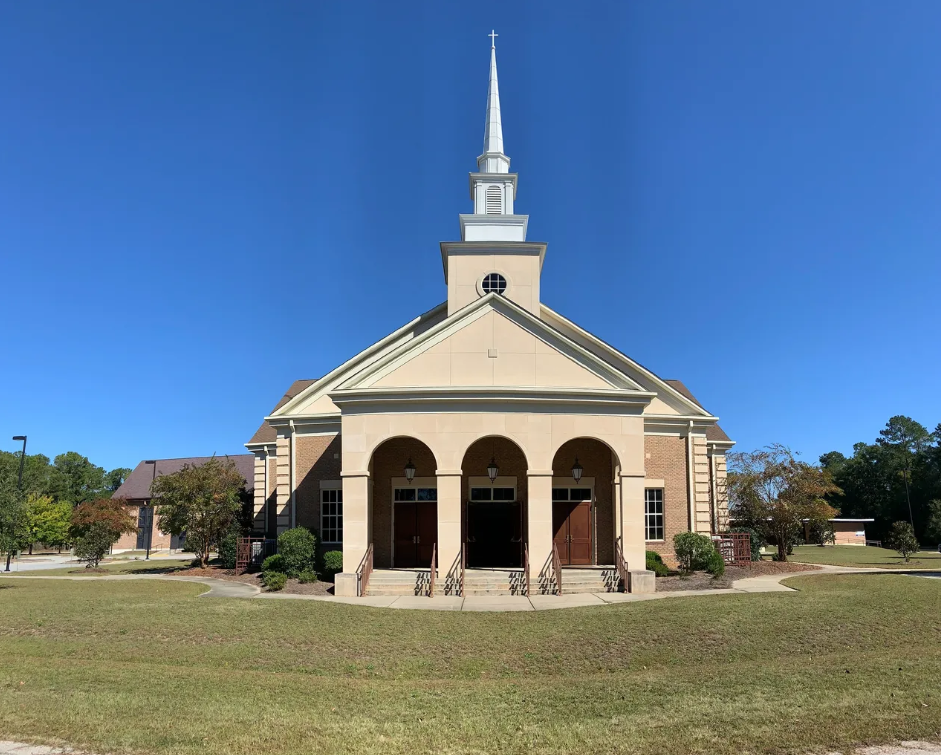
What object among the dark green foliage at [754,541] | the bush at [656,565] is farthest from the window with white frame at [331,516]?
the dark green foliage at [754,541]

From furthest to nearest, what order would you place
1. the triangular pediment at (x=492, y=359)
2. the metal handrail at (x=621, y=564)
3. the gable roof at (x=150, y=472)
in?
1. the gable roof at (x=150, y=472)
2. the triangular pediment at (x=492, y=359)
3. the metal handrail at (x=621, y=564)

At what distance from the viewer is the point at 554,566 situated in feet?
70.5

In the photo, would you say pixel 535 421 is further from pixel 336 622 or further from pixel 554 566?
pixel 336 622

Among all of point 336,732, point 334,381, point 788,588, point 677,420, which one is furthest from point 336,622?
point 677,420

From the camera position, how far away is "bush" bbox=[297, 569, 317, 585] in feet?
75.8

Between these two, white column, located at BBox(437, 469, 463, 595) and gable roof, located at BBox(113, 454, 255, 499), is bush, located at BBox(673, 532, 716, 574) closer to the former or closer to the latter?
white column, located at BBox(437, 469, 463, 595)

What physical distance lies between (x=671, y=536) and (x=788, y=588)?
6.96 meters

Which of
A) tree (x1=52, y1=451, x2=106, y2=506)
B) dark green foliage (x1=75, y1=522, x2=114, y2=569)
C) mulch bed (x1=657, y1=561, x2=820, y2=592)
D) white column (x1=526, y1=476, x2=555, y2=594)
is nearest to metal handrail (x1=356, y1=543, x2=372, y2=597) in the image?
white column (x1=526, y1=476, x2=555, y2=594)

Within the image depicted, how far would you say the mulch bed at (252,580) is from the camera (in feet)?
71.5

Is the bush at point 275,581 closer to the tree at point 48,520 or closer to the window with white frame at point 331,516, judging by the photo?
the window with white frame at point 331,516

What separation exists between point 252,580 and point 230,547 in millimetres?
4768

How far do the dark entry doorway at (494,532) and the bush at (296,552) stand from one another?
5.40 meters

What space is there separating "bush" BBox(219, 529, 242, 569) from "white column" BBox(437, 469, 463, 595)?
1166cm

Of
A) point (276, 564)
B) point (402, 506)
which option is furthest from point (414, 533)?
point (276, 564)
